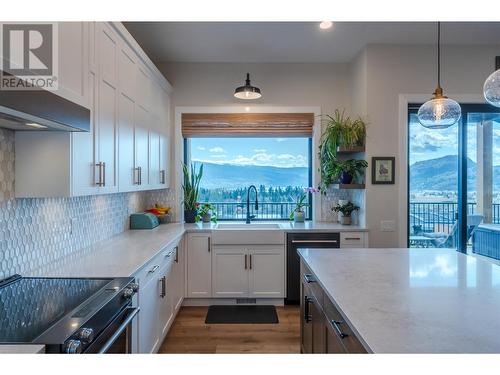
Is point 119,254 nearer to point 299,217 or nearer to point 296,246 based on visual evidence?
point 296,246

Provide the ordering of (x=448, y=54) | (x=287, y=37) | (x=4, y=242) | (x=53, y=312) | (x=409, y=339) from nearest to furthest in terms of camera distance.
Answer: (x=409, y=339), (x=53, y=312), (x=4, y=242), (x=287, y=37), (x=448, y=54)

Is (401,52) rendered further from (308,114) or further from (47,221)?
(47,221)

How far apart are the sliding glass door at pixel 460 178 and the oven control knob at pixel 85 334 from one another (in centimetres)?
355

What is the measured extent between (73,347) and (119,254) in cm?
126

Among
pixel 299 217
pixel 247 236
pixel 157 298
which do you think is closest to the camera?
pixel 157 298

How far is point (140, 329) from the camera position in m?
2.13

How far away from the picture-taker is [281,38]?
11.5 ft

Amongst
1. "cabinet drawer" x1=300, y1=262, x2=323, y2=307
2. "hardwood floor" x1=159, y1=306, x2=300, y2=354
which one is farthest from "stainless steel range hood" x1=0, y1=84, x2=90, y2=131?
"hardwood floor" x1=159, y1=306, x2=300, y2=354

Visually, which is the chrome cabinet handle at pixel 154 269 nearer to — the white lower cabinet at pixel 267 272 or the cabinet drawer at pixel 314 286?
the cabinet drawer at pixel 314 286

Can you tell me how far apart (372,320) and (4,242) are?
1.84m

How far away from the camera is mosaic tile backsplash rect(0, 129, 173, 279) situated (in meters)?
1.76

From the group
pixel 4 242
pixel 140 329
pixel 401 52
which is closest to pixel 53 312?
pixel 4 242

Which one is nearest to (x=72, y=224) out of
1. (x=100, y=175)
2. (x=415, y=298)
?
(x=100, y=175)

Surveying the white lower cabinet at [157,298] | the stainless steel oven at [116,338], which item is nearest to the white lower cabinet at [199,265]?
the white lower cabinet at [157,298]
